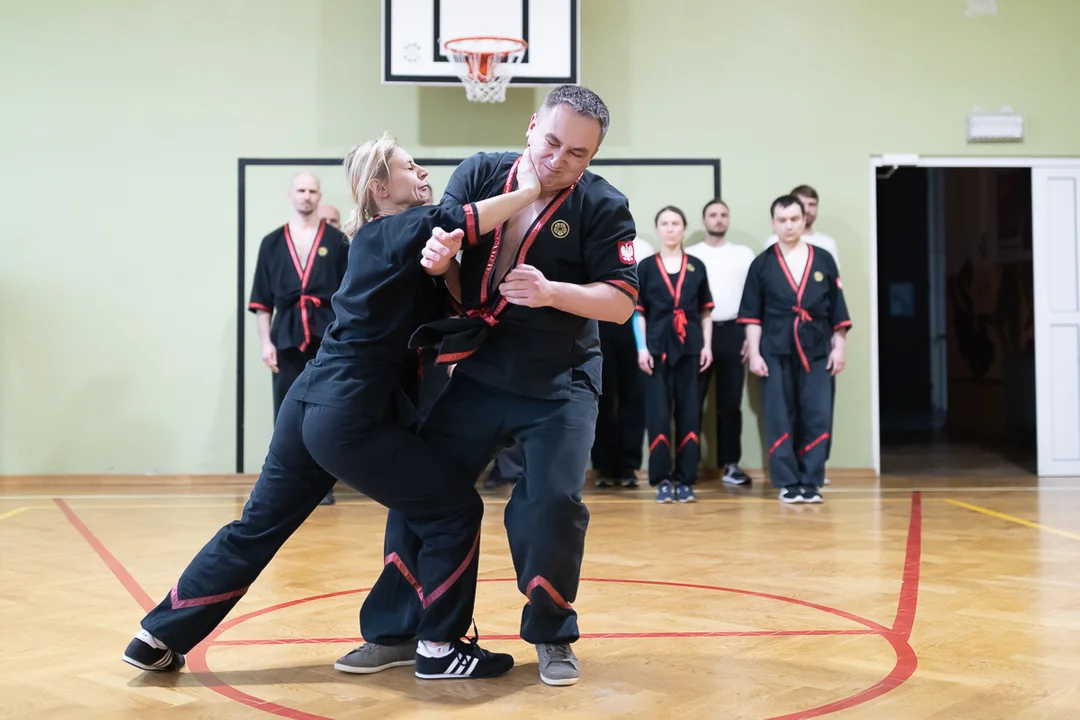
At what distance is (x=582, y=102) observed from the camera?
8.25ft

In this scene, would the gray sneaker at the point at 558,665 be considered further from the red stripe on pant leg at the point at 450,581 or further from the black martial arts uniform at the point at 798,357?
the black martial arts uniform at the point at 798,357

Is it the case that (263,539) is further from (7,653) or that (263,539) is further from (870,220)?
(870,220)

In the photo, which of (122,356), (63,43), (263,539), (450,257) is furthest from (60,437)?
(450,257)

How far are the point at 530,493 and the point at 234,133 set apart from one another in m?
5.38

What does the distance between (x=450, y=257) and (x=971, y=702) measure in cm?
147

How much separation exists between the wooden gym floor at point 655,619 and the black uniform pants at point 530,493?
16 cm

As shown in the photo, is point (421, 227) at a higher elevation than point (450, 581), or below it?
higher

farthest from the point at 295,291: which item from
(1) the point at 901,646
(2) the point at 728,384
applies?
(1) the point at 901,646

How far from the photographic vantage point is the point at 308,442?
2.56m

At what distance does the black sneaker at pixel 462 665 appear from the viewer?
2.61 m

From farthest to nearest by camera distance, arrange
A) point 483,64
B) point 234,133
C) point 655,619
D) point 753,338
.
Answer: point 234,133
point 483,64
point 753,338
point 655,619

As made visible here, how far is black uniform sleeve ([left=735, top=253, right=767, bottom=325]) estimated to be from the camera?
629 centimetres

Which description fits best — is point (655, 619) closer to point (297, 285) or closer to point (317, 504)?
point (317, 504)

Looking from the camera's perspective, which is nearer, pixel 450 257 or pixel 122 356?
pixel 450 257
